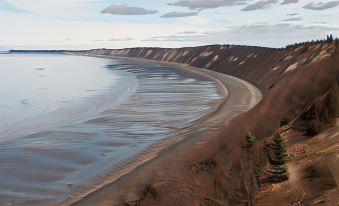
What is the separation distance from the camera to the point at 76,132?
3406cm

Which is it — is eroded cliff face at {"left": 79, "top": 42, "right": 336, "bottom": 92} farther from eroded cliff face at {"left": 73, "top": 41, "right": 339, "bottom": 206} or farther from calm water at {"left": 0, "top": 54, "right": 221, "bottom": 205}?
eroded cliff face at {"left": 73, "top": 41, "right": 339, "bottom": 206}

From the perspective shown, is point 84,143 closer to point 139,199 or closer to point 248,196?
point 139,199

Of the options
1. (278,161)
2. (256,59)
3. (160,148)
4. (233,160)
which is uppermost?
(256,59)

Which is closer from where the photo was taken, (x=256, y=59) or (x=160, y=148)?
(x=160, y=148)

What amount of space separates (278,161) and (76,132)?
2048 cm

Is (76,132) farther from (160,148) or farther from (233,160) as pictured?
(233,160)

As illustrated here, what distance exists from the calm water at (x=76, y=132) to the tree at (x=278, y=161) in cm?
938

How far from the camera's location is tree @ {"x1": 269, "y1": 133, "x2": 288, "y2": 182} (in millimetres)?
16345

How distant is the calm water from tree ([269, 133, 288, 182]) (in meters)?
9.38

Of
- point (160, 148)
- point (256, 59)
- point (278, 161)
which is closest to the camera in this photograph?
point (278, 161)

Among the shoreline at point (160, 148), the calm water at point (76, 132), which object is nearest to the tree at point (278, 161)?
the shoreline at point (160, 148)

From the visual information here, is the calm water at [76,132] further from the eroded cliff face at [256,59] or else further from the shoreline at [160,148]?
the eroded cliff face at [256,59]

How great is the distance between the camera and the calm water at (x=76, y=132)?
22.2 meters

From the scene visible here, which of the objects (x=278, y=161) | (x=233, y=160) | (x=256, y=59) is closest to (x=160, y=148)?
(x=233, y=160)
